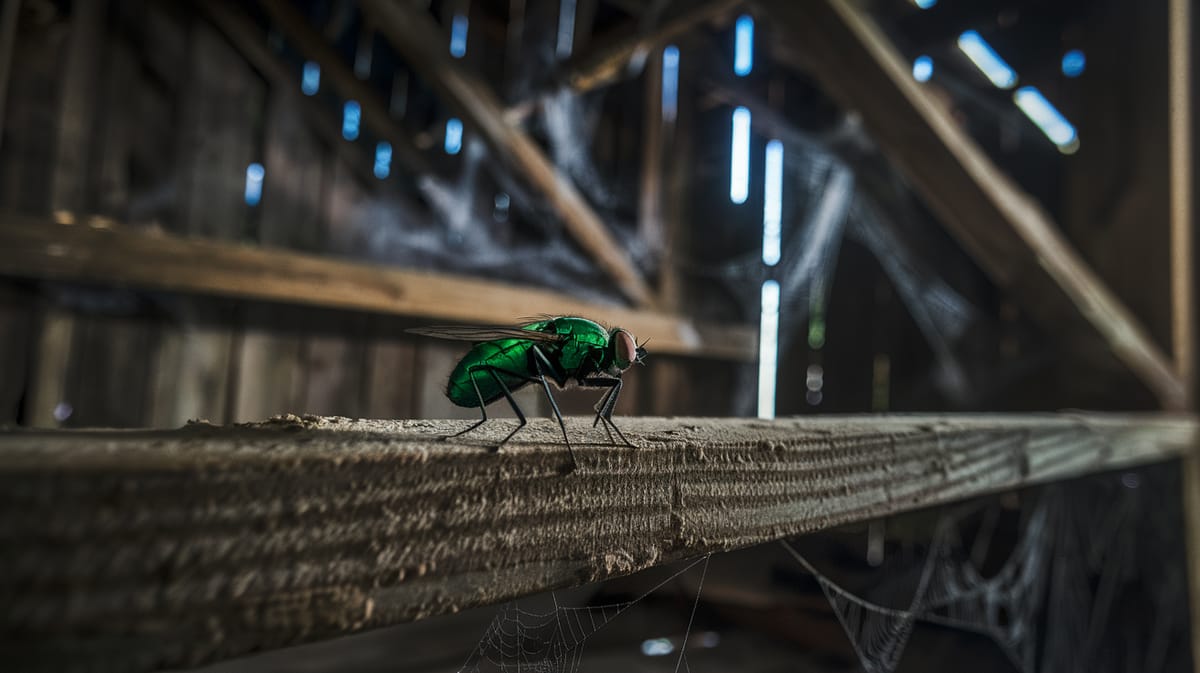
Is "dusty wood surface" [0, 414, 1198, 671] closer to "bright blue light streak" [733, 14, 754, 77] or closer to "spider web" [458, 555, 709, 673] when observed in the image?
"spider web" [458, 555, 709, 673]

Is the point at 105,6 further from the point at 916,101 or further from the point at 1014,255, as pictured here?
the point at 1014,255

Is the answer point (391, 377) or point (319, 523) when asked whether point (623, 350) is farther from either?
point (391, 377)

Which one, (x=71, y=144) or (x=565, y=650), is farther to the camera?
(x=71, y=144)

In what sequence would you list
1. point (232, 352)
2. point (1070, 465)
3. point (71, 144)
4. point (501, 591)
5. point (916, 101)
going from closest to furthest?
point (501, 591) → point (1070, 465) → point (916, 101) → point (71, 144) → point (232, 352)

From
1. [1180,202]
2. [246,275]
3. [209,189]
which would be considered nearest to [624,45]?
[246,275]

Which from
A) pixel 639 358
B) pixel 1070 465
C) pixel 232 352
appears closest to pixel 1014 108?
pixel 1070 465

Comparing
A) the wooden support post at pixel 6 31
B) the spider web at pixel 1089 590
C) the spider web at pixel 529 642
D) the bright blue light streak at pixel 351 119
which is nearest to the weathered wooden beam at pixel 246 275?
the wooden support post at pixel 6 31
